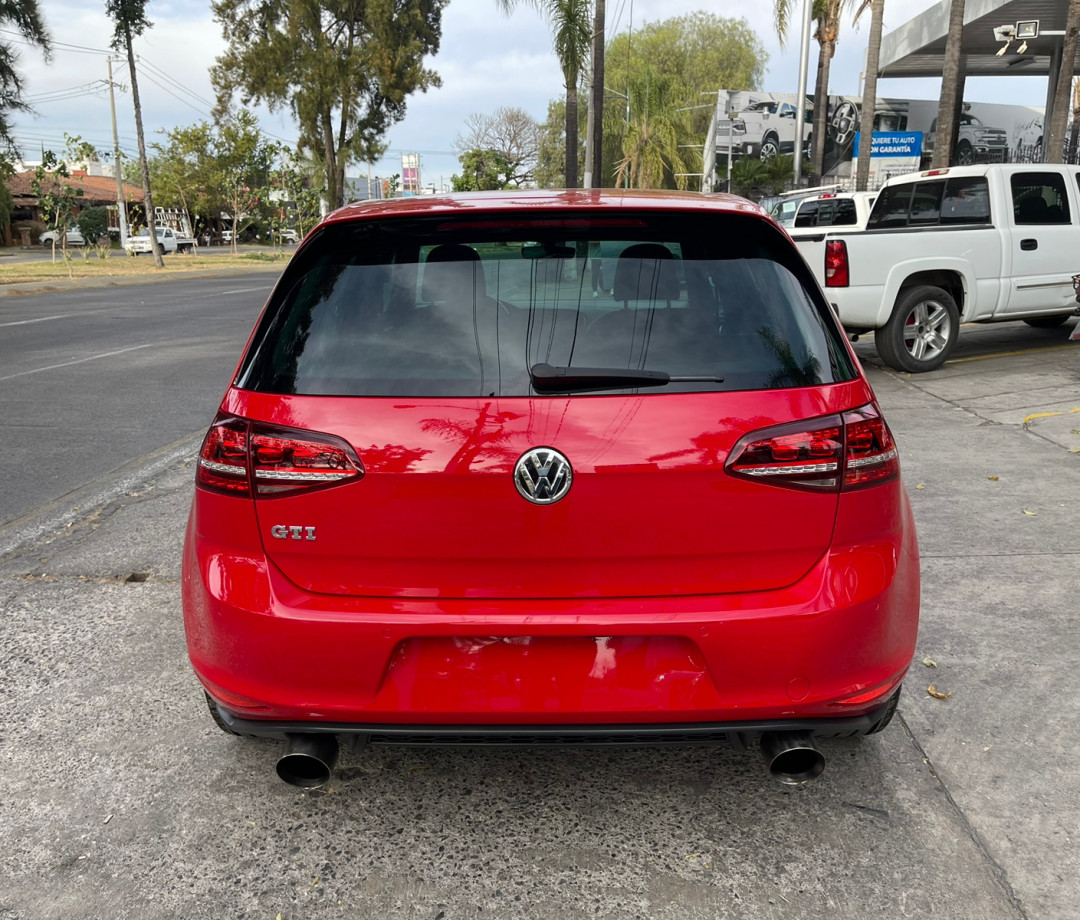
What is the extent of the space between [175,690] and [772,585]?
91.2 inches

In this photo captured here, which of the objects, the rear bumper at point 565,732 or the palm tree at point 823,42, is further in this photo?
the palm tree at point 823,42

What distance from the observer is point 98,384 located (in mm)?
10273

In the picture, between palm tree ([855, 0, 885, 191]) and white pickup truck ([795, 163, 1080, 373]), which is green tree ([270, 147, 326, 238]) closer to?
palm tree ([855, 0, 885, 191])

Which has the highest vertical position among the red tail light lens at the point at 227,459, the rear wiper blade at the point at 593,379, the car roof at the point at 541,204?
the car roof at the point at 541,204

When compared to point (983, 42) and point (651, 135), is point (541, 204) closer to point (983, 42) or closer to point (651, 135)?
point (983, 42)

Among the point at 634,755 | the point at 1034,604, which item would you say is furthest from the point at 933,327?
the point at 634,755

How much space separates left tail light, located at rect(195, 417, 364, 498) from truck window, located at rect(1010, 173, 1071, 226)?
10.2 meters

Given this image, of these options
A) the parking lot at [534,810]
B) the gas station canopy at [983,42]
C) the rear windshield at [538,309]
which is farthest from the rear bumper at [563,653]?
the gas station canopy at [983,42]

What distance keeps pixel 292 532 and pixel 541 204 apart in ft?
3.49

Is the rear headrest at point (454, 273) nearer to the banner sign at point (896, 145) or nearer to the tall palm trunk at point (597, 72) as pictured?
the tall palm trunk at point (597, 72)

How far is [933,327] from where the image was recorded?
10.3 m

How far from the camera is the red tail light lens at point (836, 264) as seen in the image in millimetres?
9727

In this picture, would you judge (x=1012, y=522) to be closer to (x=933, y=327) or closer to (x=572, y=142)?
(x=933, y=327)

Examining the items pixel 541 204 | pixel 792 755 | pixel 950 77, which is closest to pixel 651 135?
pixel 950 77
